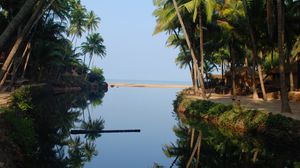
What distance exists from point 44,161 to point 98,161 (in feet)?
8.59

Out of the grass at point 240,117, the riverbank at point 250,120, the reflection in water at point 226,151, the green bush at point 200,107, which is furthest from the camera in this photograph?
the green bush at point 200,107

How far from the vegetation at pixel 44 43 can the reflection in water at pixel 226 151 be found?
9359 millimetres

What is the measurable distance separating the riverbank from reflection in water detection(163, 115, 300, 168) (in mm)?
551

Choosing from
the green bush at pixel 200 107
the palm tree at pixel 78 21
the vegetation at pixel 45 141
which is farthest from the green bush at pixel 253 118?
the palm tree at pixel 78 21

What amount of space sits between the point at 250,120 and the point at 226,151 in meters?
5.10

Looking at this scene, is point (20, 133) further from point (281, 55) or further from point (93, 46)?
point (93, 46)

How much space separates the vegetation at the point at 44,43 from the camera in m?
27.0

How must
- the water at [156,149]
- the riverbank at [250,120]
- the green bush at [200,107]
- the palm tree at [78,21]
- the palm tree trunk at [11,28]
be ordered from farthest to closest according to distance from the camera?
1. the palm tree at [78,21]
2. the green bush at [200,107]
3. the riverbank at [250,120]
4. the water at [156,149]
5. the palm tree trunk at [11,28]

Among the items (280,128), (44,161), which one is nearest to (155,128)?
(280,128)

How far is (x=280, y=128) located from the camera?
→ 19.7m

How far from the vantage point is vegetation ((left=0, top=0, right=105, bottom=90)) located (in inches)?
1062

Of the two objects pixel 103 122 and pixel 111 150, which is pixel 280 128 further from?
pixel 103 122

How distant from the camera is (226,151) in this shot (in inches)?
740

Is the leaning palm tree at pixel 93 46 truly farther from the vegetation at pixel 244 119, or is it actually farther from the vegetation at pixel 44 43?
the vegetation at pixel 244 119
